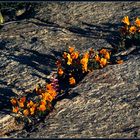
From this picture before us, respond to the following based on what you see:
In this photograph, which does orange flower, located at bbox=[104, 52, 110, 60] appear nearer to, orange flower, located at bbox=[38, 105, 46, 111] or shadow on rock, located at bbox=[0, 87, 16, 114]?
orange flower, located at bbox=[38, 105, 46, 111]

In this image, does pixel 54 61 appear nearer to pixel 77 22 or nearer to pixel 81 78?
pixel 81 78

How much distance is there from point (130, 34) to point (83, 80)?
2822mm

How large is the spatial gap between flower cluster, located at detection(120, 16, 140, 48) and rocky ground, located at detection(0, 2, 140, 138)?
51 centimetres

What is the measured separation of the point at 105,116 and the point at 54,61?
3.75 meters

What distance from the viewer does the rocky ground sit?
36.0 feet

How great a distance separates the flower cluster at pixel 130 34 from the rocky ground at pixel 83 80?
51cm

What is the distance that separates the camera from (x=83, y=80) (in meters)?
13.0

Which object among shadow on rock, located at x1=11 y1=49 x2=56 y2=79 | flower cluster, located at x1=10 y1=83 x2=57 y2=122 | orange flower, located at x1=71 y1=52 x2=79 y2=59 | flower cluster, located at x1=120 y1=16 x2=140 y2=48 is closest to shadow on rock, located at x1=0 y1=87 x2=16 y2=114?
flower cluster, located at x1=10 y1=83 x2=57 y2=122

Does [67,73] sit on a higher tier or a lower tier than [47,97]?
higher

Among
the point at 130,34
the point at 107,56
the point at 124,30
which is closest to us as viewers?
the point at 107,56

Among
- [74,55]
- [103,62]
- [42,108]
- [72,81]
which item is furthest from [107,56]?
[42,108]

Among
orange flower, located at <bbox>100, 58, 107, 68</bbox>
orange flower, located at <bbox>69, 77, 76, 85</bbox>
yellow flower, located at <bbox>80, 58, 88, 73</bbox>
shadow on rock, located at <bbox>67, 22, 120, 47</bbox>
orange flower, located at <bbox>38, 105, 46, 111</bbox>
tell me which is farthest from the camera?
shadow on rock, located at <bbox>67, 22, 120, 47</bbox>

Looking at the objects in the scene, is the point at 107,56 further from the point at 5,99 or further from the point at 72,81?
the point at 5,99

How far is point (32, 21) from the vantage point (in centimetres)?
1733
